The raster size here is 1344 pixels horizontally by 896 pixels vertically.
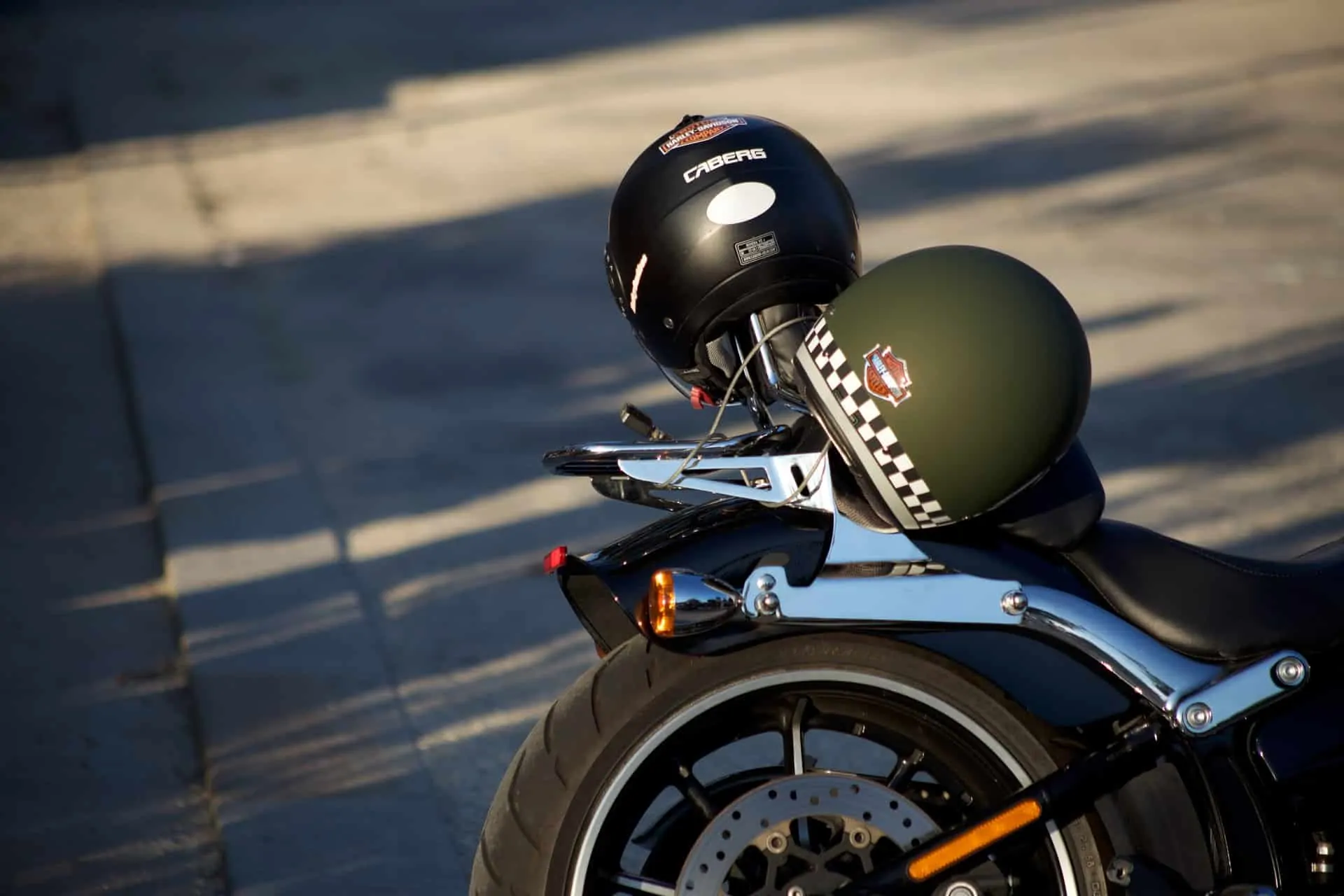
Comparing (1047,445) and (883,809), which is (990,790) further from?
(1047,445)

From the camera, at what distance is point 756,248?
8.16ft

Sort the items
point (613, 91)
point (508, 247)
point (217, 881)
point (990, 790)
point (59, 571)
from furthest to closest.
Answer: point (613, 91), point (508, 247), point (59, 571), point (217, 881), point (990, 790)

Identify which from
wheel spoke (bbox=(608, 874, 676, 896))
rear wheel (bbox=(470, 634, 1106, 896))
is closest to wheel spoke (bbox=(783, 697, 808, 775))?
rear wheel (bbox=(470, 634, 1106, 896))

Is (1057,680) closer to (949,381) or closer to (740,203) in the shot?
(949,381)

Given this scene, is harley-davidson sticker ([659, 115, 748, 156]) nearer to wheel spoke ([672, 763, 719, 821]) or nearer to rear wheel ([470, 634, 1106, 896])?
rear wheel ([470, 634, 1106, 896])

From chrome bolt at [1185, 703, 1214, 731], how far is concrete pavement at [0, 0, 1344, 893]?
1.41 metres

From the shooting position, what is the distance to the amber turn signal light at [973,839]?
2178mm

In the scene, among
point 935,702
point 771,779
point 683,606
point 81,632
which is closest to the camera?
point 683,606

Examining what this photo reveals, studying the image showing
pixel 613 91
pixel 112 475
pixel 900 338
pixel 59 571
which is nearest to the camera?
pixel 900 338

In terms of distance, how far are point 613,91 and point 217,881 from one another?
550 centimetres

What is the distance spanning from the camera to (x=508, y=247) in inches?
243

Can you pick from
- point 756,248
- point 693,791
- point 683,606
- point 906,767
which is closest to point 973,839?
point 906,767

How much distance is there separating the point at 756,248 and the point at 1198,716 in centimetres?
94

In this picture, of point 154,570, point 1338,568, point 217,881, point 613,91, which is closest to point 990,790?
point 1338,568
